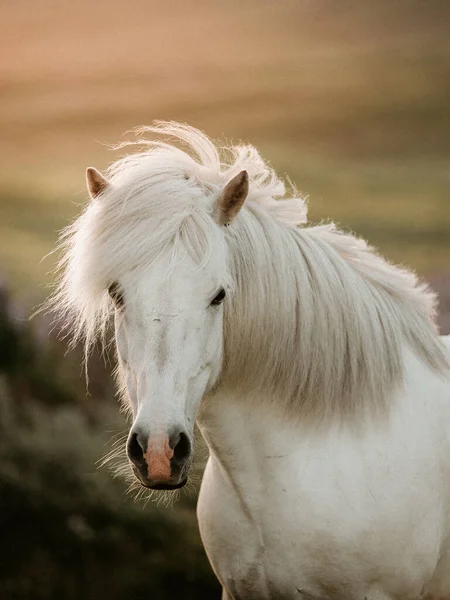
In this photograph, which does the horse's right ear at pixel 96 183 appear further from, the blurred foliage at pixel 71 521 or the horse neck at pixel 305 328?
the blurred foliage at pixel 71 521

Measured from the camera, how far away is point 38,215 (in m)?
4.62

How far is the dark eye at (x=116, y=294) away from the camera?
5.36 feet

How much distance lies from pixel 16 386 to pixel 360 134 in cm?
265

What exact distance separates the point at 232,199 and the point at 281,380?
45 centimetres

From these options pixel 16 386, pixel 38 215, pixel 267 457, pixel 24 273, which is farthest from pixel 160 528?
pixel 267 457

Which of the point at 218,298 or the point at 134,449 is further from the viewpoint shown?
the point at 218,298

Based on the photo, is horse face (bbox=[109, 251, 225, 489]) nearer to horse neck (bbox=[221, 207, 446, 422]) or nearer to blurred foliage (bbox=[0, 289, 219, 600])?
horse neck (bbox=[221, 207, 446, 422])

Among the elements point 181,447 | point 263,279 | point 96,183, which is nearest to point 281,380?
point 263,279

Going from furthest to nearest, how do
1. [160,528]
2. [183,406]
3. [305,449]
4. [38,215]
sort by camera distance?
[38,215] → [160,528] → [305,449] → [183,406]

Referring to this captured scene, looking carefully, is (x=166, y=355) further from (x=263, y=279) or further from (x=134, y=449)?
(x=263, y=279)

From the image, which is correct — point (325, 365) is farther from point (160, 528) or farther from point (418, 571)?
point (160, 528)

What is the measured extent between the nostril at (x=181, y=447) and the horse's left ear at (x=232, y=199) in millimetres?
491

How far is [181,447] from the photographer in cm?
152

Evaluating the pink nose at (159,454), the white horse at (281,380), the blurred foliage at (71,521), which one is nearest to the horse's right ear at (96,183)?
the white horse at (281,380)
